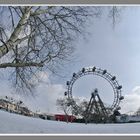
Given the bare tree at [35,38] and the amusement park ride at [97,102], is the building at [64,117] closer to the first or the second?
the amusement park ride at [97,102]

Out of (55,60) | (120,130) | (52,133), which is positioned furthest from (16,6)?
(120,130)

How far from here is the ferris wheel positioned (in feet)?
15.9

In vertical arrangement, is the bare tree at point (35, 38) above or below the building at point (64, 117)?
above

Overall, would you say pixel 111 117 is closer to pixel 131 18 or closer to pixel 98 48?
pixel 98 48

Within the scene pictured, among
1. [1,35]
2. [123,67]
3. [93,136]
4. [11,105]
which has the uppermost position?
[1,35]

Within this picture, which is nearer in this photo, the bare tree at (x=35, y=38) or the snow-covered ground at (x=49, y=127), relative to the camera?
the snow-covered ground at (x=49, y=127)

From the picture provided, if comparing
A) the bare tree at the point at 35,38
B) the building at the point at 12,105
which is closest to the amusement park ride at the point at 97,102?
the bare tree at the point at 35,38

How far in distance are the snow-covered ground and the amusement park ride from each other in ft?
0.33

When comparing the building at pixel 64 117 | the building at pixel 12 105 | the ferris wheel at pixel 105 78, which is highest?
the ferris wheel at pixel 105 78

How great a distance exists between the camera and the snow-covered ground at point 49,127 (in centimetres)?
479

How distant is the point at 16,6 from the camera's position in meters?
4.86

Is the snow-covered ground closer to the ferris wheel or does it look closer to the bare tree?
the ferris wheel

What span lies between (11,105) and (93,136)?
878 mm

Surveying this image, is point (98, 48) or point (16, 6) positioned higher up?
point (16, 6)
